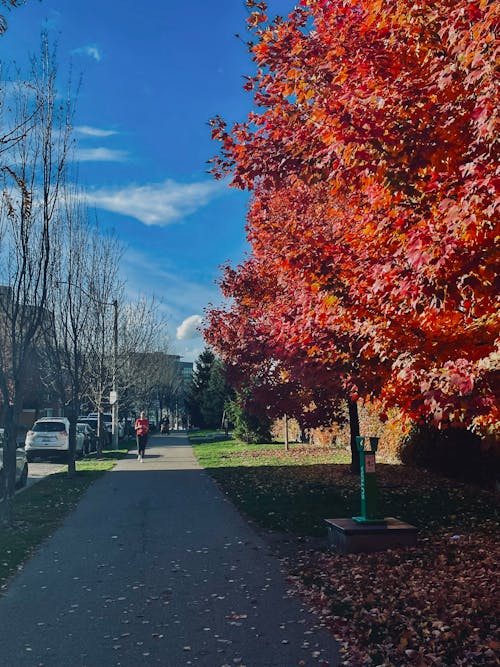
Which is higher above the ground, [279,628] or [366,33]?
[366,33]

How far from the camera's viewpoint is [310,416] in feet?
52.7

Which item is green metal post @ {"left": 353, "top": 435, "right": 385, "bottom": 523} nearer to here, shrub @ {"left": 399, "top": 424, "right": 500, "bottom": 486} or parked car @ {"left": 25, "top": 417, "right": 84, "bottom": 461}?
shrub @ {"left": 399, "top": 424, "right": 500, "bottom": 486}

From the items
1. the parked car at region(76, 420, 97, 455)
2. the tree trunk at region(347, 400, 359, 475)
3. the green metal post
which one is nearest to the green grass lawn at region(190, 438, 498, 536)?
the tree trunk at region(347, 400, 359, 475)

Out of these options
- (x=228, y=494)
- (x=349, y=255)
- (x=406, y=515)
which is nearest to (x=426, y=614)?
(x=349, y=255)

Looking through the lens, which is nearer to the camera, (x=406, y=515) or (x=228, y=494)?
(x=406, y=515)

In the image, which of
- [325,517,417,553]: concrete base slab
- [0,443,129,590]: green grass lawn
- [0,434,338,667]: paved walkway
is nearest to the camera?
[0,434,338,667]: paved walkway

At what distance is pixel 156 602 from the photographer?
6.19 m

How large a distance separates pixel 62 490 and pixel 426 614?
1140 centimetres

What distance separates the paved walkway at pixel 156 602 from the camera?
488 centimetres

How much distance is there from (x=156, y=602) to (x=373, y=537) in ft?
9.65

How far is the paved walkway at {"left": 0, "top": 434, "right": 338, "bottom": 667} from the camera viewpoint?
16.0ft

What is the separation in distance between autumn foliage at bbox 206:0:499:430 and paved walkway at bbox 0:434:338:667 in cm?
220

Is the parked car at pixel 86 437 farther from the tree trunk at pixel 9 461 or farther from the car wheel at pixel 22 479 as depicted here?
the tree trunk at pixel 9 461

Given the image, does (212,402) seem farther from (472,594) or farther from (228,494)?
(472,594)
